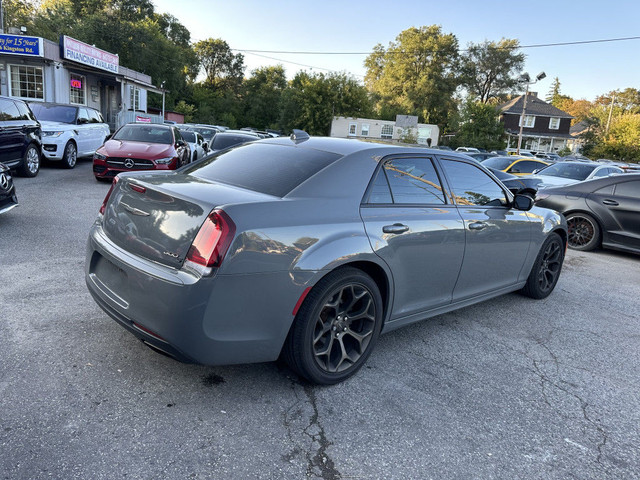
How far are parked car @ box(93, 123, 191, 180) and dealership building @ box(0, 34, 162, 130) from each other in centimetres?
990

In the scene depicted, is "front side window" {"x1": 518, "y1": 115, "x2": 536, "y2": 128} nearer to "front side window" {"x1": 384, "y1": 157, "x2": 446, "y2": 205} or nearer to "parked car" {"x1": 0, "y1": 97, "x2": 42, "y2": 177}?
"parked car" {"x1": 0, "y1": 97, "x2": 42, "y2": 177}

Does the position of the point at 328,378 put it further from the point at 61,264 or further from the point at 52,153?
the point at 52,153

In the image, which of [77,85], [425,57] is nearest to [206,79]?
[425,57]

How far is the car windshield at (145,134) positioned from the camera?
1134 cm

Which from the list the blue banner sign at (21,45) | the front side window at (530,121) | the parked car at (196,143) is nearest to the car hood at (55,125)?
the parked car at (196,143)

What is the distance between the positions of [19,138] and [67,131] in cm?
278

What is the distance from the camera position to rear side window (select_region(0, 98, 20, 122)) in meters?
9.21

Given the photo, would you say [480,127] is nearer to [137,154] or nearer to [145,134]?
[145,134]

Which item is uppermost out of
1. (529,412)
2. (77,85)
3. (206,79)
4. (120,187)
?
(206,79)

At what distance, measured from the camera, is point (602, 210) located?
782 cm

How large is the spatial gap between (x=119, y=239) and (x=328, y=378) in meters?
1.58

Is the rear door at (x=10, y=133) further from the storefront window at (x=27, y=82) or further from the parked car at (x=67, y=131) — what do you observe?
the storefront window at (x=27, y=82)

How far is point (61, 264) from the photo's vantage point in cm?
486

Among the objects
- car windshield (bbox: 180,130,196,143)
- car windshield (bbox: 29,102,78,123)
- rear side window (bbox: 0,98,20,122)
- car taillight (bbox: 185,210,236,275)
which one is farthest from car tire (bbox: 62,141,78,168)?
car taillight (bbox: 185,210,236,275)
